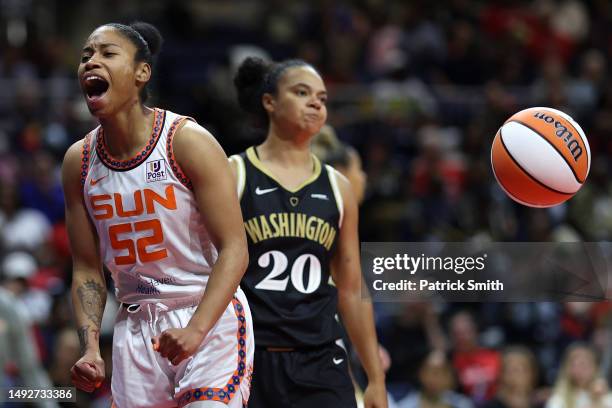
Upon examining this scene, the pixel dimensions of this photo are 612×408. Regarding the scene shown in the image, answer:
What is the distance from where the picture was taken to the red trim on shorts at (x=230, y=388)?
11.9 ft

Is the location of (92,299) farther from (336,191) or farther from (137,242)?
(336,191)

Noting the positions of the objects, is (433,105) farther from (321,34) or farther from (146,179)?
(146,179)

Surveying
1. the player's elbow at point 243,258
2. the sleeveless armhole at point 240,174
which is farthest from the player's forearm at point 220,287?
the sleeveless armhole at point 240,174

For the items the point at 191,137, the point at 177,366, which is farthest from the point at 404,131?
the point at 177,366

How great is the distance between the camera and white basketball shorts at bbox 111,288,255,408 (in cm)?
366

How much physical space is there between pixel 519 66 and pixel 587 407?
674 cm

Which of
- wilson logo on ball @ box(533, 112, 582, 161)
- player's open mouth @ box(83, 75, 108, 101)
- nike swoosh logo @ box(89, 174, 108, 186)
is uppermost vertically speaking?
wilson logo on ball @ box(533, 112, 582, 161)

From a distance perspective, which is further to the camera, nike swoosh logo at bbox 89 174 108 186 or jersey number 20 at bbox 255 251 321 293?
jersey number 20 at bbox 255 251 321 293

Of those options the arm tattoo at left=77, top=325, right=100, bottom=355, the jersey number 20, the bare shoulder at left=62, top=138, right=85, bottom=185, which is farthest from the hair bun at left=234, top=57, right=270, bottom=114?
the arm tattoo at left=77, top=325, right=100, bottom=355

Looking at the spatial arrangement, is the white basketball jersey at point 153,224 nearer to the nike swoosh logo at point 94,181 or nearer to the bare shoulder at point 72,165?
the nike swoosh logo at point 94,181

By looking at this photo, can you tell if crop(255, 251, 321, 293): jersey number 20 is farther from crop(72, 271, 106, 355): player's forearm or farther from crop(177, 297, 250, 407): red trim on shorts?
crop(72, 271, 106, 355): player's forearm

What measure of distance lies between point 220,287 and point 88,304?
0.67m

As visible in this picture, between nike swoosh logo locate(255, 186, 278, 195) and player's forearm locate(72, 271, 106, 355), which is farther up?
A: nike swoosh logo locate(255, 186, 278, 195)

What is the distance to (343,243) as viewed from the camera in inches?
189
